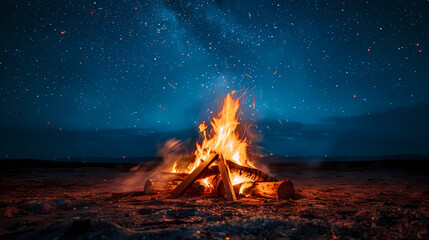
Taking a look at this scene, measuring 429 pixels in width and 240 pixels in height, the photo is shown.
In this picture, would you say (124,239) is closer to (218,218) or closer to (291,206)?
(218,218)

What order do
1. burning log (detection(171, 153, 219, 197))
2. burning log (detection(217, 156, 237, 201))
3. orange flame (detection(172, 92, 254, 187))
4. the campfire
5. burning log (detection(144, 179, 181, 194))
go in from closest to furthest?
burning log (detection(217, 156, 237, 201)) < the campfire < burning log (detection(171, 153, 219, 197)) < burning log (detection(144, 179, 181, 194)) < orange flame (detection(172, 92, 254, 187))

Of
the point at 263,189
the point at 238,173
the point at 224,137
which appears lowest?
the point at 263,189

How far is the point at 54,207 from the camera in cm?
560

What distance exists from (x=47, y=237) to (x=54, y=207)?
318 cm

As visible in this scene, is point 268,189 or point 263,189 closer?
Result: point 268,189

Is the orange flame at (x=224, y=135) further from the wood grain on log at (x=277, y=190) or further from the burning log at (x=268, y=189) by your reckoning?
the wood grain on log at (x=277, y=190)

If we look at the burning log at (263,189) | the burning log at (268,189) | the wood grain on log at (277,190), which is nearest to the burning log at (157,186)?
the burning log at (263,189)

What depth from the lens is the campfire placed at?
6.72m

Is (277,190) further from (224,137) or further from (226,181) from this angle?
(224,137)

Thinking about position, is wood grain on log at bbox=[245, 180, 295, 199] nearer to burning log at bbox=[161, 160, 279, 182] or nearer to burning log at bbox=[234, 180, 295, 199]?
burning log at bbox=[234, 180, 295, 199]

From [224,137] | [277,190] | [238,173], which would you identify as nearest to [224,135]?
[224,137]

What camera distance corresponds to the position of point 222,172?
7.13 metres

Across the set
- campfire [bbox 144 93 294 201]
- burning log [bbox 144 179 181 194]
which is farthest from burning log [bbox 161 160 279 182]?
burning log [bbox 144 179 181 194]

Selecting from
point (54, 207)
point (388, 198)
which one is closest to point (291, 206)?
point (388, 198)
